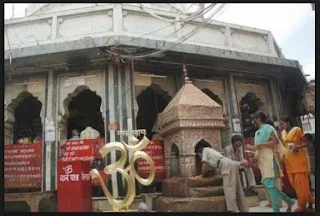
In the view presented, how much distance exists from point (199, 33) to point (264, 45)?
2118 millimetres

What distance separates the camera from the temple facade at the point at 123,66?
716cm

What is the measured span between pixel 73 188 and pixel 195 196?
7.63 ft

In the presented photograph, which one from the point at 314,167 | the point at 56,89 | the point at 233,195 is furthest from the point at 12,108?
the point at 314,167

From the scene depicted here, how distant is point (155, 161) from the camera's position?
23.1 ft

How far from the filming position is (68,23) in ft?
25.6

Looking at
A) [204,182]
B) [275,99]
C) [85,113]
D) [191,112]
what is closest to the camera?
[204,182]

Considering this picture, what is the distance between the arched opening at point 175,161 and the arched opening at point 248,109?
2.61 metres

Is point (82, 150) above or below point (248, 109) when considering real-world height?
below

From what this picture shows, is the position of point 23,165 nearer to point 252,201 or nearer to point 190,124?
point 190,124

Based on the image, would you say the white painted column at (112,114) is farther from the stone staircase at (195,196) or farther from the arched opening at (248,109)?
the arched opening at (248,109)

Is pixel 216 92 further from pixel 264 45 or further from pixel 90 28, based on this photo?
pixel 90 28

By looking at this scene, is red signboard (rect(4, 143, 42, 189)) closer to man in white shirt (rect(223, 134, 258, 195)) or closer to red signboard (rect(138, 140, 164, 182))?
red signboard (rect(138, 140, 164, 182))

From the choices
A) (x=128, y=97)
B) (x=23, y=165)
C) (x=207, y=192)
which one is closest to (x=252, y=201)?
(x=207, y=192)

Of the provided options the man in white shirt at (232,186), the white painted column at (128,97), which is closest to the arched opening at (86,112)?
the white painted column at (128,97)
